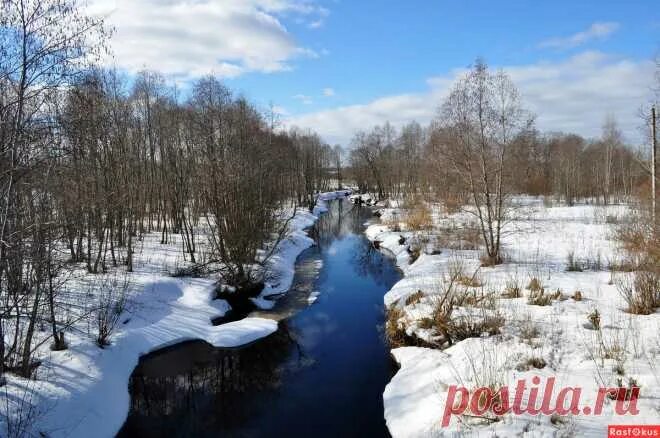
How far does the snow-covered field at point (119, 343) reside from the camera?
682 centimetres

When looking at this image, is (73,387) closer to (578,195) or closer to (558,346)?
(558,346)

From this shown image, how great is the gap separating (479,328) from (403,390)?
6.89ft

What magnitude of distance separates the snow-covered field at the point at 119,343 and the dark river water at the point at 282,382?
0.38 metres

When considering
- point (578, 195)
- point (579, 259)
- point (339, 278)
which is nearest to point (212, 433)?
point (339, 278)

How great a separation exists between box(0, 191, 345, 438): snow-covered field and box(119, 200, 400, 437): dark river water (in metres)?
0.38

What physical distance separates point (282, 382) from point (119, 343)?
3.91 meters

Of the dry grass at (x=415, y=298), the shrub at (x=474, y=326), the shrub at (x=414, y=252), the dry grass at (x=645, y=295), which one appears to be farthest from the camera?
the shrub at (x=414, y=252)

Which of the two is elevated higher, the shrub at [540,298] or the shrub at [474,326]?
the shrub at [540,298]

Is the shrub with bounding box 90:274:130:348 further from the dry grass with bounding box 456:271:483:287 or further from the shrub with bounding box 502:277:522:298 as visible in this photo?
the shrub with bounding box 502:277:522:298

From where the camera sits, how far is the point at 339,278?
1859cm

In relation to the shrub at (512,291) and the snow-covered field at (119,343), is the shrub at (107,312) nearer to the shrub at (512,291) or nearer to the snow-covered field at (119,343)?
the snow-covered field at (119,343)

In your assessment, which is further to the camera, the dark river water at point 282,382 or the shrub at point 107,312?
the shrub at point 107,312

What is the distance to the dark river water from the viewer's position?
7.58m

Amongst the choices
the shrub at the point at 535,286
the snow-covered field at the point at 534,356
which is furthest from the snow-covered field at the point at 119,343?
the shrub at the point at 535,286
